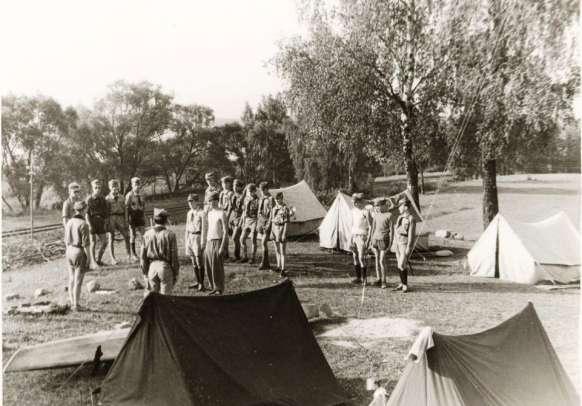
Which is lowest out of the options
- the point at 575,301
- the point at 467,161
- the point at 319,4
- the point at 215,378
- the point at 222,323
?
the point at 575,301

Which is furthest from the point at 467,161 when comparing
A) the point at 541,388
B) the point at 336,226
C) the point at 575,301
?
the point at 541,388

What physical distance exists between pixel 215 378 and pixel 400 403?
71.3 inches

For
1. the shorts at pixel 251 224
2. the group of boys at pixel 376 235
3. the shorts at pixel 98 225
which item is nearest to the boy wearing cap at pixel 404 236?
the group of boys at pixel 376 235

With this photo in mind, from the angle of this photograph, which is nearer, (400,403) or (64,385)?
(400,403)

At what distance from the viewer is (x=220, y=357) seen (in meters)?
4.94

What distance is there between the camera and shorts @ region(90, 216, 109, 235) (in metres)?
10.1

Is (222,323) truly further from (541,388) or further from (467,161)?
(467,161)

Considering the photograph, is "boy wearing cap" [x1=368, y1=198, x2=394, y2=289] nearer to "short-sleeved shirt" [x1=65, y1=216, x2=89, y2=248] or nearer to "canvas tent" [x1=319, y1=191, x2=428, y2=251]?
"canvas tent" [x1=319, y1=191, x2=428, y2=251]

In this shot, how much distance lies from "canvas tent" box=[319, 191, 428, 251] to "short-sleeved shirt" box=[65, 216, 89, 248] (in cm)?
777

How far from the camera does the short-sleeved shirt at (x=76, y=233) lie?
7.70 m

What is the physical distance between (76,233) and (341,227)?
26.5 ft

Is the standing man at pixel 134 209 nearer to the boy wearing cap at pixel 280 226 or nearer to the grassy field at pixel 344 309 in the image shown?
the grassy field at pixel 344 309

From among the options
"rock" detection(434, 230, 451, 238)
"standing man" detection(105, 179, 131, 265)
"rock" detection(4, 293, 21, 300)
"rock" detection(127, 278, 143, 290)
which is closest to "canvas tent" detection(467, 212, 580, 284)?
"rock" detection(434, 230, 451, 238)

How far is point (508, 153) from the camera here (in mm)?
13172
